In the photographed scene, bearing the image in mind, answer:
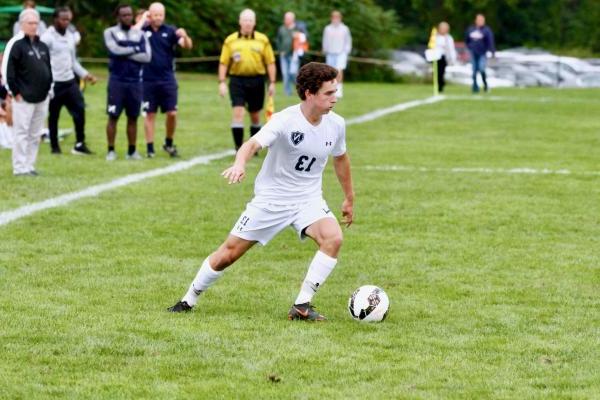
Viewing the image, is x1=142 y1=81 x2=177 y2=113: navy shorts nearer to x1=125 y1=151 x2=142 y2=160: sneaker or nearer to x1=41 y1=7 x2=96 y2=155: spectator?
x1=125 y1=151 x2=142 y2=160: sneaker

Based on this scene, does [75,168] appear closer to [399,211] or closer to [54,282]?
[399,211]

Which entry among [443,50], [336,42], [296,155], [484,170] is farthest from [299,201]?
[443,50]

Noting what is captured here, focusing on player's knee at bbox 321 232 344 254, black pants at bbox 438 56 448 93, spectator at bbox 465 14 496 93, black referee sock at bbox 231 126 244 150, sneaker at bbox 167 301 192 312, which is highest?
player's knee at bbox 321 232 344 254

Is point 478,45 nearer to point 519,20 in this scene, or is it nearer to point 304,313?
point 304,313

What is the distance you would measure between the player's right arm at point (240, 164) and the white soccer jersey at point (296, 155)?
0.35 meters

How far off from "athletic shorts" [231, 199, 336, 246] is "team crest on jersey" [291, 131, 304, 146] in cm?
41

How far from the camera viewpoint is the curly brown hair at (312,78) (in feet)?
26.5

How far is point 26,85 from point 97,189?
6.00ft

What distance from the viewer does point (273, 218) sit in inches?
328

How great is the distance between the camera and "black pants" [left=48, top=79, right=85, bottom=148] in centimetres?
1836

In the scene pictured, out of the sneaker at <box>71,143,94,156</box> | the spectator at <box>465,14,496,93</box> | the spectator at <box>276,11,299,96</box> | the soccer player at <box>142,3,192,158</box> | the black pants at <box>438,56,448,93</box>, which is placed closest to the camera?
the soccer player at <box>142,3,192,158</box>

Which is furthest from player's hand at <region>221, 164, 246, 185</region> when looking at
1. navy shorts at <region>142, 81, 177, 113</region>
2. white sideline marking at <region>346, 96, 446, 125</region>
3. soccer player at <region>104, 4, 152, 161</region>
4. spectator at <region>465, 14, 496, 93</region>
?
spectator at <region>465, 14, 496, 93</region>

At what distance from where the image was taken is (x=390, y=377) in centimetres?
682

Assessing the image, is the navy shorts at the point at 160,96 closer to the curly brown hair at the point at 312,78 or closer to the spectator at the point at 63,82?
the spectator at the point at 63,82
